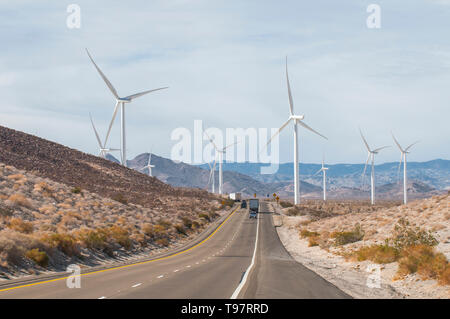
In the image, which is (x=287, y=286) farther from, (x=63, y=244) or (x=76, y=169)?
(x=76, y=169)

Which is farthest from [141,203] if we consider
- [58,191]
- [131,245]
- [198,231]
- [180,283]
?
[180,283]

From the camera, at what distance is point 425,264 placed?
21.1m

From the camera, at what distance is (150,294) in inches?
643

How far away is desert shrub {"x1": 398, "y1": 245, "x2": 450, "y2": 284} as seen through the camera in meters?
19.1

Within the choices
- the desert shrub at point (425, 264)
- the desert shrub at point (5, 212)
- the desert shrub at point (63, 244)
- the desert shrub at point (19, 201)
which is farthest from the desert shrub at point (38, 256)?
the desert shrub at point (19, 201)

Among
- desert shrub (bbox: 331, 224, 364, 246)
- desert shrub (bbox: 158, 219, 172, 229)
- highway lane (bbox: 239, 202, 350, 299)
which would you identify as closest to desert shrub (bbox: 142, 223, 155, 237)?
desert shrub (bbox: 158, 219, 172, 229)

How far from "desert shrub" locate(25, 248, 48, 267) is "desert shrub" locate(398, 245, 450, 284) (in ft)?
59.7

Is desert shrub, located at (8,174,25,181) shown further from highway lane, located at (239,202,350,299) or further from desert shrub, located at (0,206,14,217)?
highway lane, located at (239,202,350,299)

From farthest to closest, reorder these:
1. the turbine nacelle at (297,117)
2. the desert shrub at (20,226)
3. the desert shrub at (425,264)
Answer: the turbine nacelle at (297,117), the desert shrub at (20,226), the desert shrub at (425,264)

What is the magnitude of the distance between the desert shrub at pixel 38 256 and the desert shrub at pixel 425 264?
716 inches

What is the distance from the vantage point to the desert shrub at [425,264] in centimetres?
1914

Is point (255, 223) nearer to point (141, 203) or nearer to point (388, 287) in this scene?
point (141, 203)

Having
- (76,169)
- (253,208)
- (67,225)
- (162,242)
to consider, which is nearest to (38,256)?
(67,225)

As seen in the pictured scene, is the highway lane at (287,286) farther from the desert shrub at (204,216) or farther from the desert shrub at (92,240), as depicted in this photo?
the desert shrub at (204,216)
